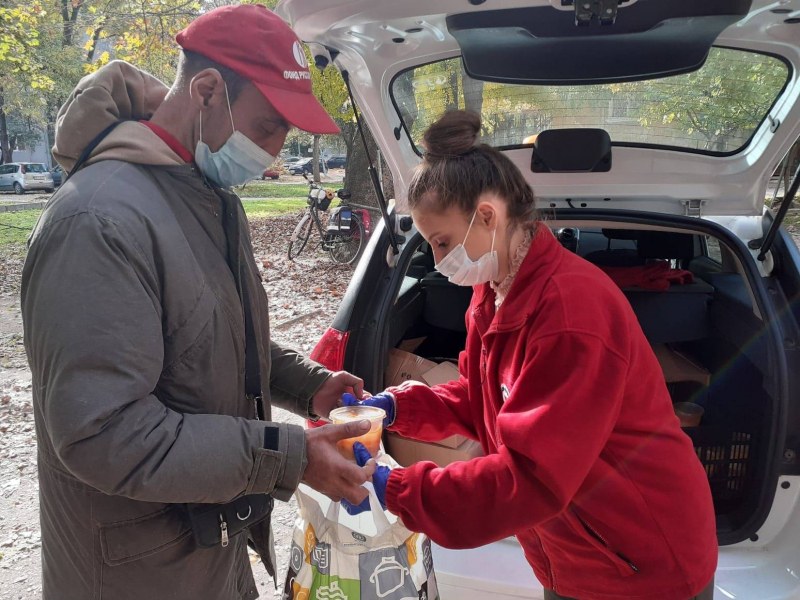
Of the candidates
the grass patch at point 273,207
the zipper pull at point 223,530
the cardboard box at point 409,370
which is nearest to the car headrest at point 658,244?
the cardboard box at point 409,370

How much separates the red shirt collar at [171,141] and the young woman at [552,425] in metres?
0.55

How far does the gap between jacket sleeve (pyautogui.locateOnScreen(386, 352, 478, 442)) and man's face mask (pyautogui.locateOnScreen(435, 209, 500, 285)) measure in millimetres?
347

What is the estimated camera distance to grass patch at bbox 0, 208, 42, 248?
12.8 m

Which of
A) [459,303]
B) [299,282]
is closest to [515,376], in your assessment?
[459,303]

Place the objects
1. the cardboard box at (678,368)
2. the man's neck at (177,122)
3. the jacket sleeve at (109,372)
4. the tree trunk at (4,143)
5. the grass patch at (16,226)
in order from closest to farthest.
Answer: the jacket sleeve at (109,372) → the man's neck at (177,122) → the cardboard box at (678,368) → the grass patch at (16,226) → the tree trunk at (4,143)

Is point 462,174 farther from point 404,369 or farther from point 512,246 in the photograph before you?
point 404,369

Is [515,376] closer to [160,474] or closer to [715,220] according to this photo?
[160,474]

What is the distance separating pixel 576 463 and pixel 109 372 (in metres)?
0.93

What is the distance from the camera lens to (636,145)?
2586mm

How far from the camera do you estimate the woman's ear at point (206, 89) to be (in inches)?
57.5

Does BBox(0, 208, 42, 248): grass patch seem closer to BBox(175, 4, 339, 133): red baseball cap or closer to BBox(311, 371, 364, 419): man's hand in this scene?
BBox(311, 371, 364, 419): man's hand

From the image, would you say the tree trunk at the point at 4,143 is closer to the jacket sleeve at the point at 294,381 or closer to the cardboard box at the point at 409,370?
the cardboard box at the point at 409,370

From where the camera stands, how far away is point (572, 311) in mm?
1356

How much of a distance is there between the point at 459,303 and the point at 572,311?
2021 millimetres
